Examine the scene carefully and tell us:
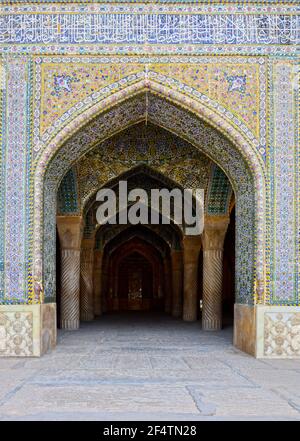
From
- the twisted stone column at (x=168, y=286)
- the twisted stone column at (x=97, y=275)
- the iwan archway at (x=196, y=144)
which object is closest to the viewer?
the iwan archway at (x=196, y=144)

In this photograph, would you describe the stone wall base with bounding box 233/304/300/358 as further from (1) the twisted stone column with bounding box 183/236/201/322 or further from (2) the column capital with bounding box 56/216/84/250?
(1) the twisted stone column with bounding box 183/236/201/322

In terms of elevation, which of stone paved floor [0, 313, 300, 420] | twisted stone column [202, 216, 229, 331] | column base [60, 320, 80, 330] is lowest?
column base [60, 320, 80, 330]

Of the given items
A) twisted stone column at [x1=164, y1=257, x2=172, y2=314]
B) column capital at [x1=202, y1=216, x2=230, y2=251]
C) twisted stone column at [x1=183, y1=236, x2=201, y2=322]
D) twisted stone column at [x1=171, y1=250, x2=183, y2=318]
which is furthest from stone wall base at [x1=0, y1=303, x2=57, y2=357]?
twisted stone column at [x1=164, y1=257, x2=172, y2=314]

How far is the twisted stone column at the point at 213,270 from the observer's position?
10.8 metres

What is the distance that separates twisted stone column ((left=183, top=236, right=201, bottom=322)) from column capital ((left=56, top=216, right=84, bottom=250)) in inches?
121

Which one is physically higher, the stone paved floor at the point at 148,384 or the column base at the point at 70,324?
the stone paved floor at the point at 148,384

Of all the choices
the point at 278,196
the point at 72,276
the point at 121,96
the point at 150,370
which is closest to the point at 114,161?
the point at 72,276

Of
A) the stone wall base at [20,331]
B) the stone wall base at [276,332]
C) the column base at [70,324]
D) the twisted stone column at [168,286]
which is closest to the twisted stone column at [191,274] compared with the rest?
the column base at [70,324]

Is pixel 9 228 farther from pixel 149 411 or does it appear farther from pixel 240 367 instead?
pixel 149 411

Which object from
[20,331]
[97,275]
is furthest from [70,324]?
[97,275]

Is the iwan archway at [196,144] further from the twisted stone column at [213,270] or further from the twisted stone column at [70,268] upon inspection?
the twisted stone column at [70,268]

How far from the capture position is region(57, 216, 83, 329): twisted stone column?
1090 cm

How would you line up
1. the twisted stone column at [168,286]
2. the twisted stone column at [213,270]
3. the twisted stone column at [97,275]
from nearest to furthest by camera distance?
the twisted stone column at [213,270], the twisted stone column at [97,275], the twisted stone column at [168,286]

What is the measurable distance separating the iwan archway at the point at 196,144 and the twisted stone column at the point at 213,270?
284 cm
